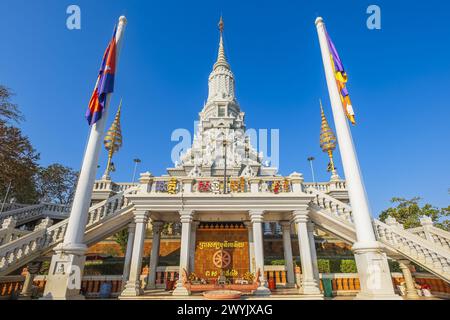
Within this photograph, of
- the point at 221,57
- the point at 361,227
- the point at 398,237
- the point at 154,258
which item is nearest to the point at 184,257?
the point at 154,258

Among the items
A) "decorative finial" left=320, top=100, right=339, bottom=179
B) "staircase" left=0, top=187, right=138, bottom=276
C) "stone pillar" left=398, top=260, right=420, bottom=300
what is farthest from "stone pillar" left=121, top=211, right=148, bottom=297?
"decorative finial" left=320, top=100, right=339, bottom=179

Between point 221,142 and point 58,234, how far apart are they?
31.7 metres

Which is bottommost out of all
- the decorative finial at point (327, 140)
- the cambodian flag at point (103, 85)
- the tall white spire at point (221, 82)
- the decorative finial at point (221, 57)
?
the cambodian flag at point (103, 85)

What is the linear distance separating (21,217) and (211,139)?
2983 centimetres

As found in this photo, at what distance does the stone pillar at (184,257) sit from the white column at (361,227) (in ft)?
28.0

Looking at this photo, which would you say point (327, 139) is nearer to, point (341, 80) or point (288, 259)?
point (341, 80)

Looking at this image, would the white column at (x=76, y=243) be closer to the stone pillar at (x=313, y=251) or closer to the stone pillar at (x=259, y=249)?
the stone pillar at (x=259, y=249)

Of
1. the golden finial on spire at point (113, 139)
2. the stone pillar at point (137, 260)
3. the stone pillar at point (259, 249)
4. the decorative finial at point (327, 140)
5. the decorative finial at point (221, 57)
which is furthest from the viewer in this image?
the decorative finial at point (221, 57)

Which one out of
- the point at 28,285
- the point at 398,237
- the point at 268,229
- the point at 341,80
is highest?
the point at 341,80

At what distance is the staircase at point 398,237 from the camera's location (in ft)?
35.8

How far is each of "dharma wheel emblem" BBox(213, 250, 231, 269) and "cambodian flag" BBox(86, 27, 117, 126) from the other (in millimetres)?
12254

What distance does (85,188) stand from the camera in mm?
10758

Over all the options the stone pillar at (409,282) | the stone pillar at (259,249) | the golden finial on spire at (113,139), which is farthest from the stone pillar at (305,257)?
the golden finial on spire at (113,139)

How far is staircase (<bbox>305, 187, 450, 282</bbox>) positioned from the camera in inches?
429
